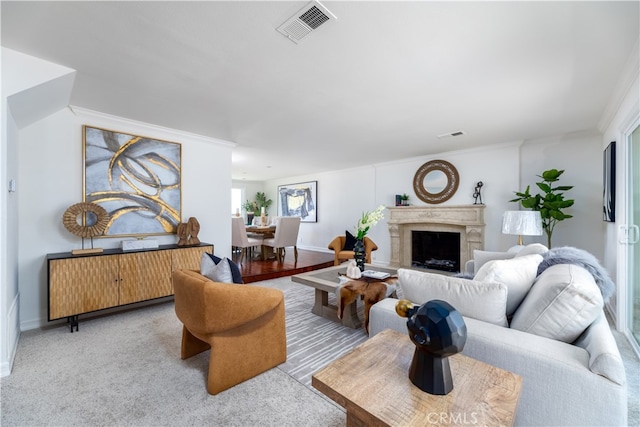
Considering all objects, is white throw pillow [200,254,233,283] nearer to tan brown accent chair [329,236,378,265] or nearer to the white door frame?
tan brown accent chair [329,236,378,265]

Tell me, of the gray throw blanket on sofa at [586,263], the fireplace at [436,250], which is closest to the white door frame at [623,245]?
the gray throw blanket on sofa at [586,263]

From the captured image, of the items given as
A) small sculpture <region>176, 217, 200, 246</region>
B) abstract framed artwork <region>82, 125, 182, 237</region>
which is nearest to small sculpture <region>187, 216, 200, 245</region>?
small sculpture <region>176, 217, 200, 246</region>

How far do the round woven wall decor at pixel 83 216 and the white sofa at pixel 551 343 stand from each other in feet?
10.4

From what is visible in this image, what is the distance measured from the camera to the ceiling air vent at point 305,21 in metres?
1.50

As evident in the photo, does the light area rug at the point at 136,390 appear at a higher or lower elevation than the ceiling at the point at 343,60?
lower

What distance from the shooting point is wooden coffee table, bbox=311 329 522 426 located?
2.56 ft

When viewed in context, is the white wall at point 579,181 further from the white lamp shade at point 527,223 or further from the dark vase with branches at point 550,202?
the white lamp shade at point 527,223

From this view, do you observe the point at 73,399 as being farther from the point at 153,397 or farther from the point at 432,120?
the point at 432,120

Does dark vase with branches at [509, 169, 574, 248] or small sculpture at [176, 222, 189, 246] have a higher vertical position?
dark vase with branches at [509, 169, 574, 248]

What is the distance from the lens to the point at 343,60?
2.02m

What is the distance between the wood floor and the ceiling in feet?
7.82

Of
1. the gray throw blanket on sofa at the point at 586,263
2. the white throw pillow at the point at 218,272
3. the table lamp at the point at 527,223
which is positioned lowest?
the white throw pillow at the point at 218,272

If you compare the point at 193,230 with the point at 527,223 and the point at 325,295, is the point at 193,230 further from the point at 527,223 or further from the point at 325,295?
the point at 527,223

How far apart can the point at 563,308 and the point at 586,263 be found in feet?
2.14
